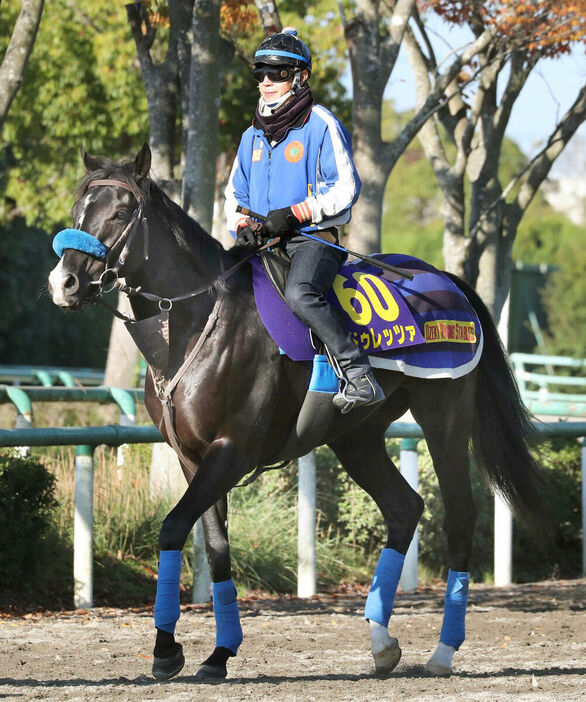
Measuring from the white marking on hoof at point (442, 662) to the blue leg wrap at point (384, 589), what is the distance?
0.27 metres

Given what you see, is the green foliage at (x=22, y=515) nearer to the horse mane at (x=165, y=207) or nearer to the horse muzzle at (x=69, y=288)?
the horse mane at (x=165, y=207)

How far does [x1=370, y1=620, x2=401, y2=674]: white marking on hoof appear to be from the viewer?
17.0ft

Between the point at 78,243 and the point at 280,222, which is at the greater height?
the point at 280,222

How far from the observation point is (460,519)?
5.66 m

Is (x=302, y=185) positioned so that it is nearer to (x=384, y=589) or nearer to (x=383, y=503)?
(x=383, y=503)

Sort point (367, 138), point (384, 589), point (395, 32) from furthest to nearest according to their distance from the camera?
point (395, 32) → point (367, 138) → point (384, 589)

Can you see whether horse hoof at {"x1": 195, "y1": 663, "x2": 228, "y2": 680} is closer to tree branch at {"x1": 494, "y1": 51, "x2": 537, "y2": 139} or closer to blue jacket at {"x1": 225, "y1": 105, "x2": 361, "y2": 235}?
blue jacket at {"x1": 225, "y1": 105, "x2": 361, "y2": 235}

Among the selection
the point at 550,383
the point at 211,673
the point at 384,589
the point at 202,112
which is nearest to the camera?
the point at 211,673

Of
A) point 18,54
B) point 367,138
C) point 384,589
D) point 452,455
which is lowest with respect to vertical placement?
point 384,589

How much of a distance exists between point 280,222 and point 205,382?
0.86 meters

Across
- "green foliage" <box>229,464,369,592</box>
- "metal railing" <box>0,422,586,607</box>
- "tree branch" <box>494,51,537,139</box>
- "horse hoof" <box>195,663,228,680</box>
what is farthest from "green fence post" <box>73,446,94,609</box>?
"tree branch" <box>494,51,537,139</box>

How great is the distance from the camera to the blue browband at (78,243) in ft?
14.7

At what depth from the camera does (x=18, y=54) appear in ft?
25.7

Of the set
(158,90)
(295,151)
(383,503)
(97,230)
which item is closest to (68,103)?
(158,90)
